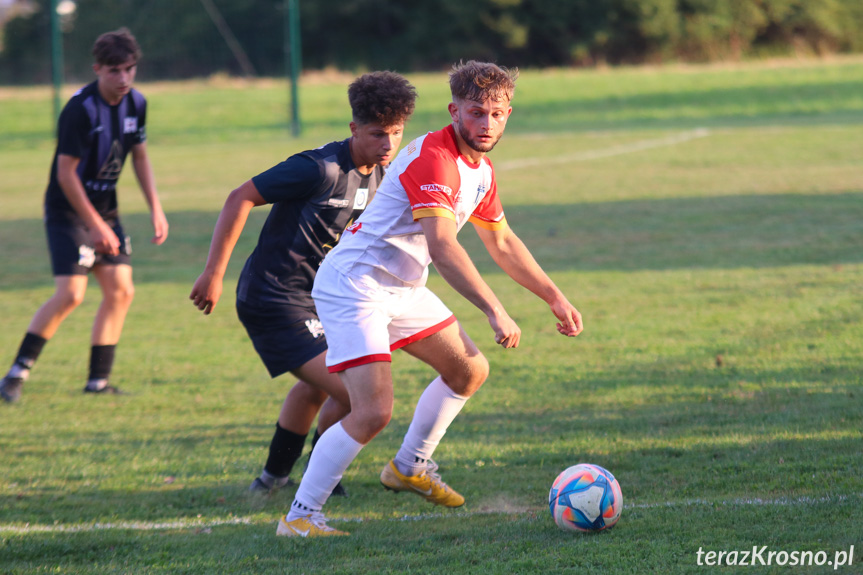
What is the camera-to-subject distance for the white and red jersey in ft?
12.5

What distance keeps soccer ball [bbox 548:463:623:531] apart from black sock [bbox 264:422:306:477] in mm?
1351

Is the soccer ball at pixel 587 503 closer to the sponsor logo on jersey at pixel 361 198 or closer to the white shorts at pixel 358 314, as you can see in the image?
the white shorts at pixel 358 314

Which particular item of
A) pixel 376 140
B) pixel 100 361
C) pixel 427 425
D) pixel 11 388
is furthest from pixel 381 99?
pixel 11 388

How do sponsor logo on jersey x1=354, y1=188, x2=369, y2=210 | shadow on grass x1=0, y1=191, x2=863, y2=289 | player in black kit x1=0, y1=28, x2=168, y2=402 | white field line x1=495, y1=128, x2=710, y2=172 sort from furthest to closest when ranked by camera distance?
white field line x1=495, y1=128, x2=710, y2=172, shadow on grass x1=0, y1=191, x2=863, y2=289, player in black kit x1=0, y1=28, x2=168, y2=402, sponsor logo on jersey x1=354, y1=188, x2=369, y2=210

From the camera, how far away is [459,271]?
146 inches

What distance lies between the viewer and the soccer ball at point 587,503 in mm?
3828

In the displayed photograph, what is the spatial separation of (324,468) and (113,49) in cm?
331

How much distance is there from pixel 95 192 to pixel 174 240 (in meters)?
6.46

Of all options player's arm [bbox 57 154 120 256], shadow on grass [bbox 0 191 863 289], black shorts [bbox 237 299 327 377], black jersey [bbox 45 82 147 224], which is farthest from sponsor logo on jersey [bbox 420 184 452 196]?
shadow on grass [bbox 0 191 863 289]

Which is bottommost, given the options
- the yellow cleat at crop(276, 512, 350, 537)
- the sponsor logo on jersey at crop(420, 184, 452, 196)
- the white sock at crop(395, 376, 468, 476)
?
the yellow cleat at crop(276, 512, 350, 537)

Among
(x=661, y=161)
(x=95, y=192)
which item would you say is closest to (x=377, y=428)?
(x=95, y=192)

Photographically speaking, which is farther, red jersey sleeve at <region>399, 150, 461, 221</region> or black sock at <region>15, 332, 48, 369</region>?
black sock at <region>15, 332, 48, 369</region>

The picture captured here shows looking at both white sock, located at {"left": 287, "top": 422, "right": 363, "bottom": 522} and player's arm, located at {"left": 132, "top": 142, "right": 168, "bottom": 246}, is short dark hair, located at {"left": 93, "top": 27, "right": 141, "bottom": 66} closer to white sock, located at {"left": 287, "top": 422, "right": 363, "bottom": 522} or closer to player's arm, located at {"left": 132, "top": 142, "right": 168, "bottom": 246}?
player's arm, located at {"left": 132, "top": 142, "right": 168, "bottom": 246}

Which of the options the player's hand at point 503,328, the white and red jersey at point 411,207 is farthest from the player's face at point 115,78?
the player's hand at point 503,328
